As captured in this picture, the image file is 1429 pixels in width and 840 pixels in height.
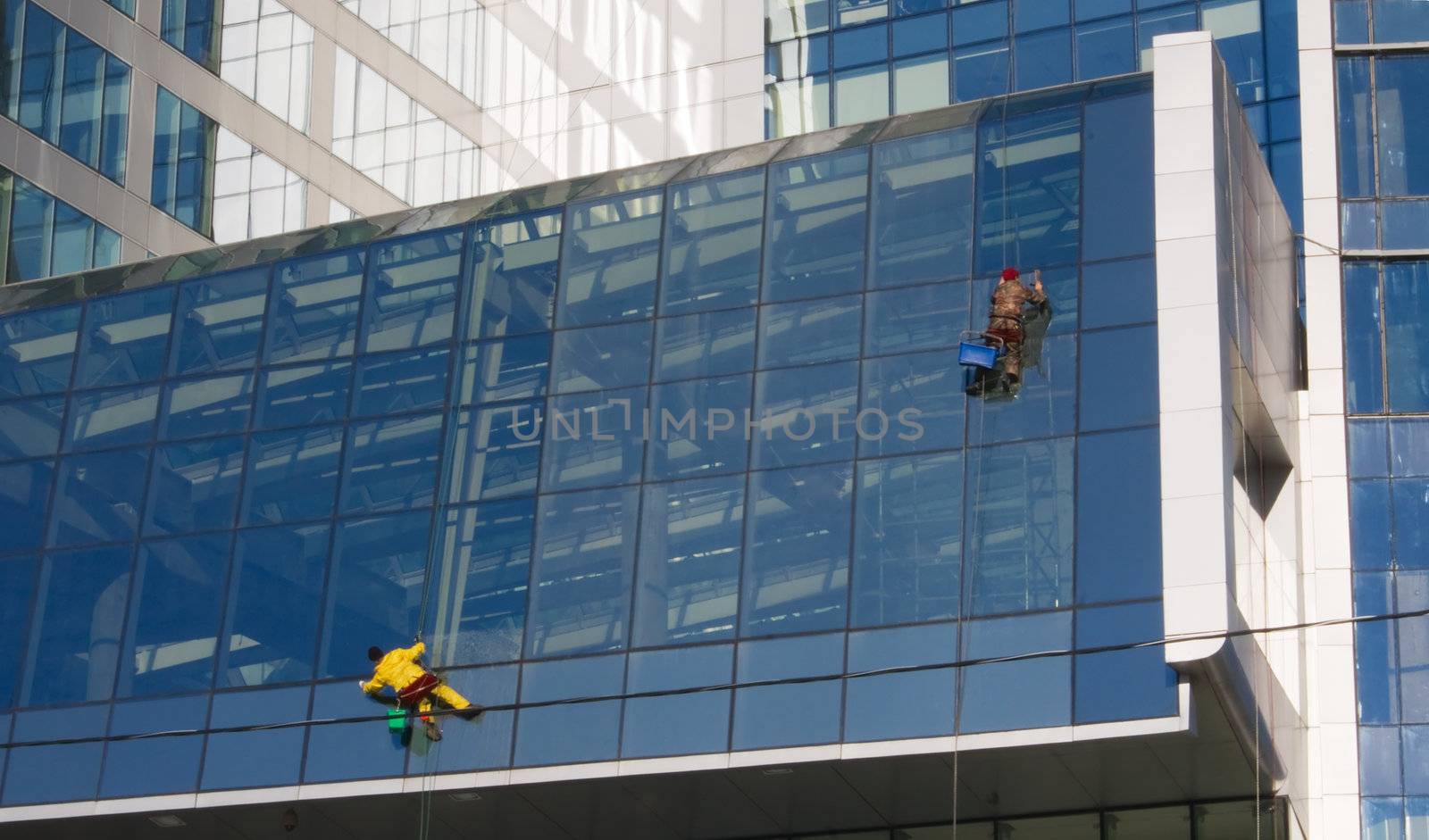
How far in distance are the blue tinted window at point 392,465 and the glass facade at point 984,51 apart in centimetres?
1994

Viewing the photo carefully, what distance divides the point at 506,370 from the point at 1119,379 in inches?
424

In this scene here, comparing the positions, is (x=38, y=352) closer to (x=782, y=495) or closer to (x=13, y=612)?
(x=13, y=612)

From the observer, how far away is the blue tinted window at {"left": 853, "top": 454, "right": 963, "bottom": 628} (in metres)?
35.8

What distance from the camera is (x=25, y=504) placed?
43.1 m

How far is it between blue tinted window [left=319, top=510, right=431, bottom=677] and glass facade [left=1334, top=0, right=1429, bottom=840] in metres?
15.9

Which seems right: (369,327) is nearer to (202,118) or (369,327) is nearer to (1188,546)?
(1188,546)

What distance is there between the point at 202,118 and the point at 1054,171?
1133 inches

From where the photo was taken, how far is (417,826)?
39219mm

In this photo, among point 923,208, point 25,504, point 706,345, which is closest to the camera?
point 923,208

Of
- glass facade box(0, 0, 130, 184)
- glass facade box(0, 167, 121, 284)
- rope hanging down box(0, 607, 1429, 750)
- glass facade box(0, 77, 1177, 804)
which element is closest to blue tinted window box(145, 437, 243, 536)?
glass facade box(0, 77, 1177, 804)

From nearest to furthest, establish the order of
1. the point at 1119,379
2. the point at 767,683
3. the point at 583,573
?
the point at 1119,379 < the point at 767,683 < the point at 583,573

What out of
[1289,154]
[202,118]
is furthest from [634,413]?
[202,118]

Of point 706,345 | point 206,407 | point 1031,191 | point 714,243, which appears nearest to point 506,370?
point 706,345

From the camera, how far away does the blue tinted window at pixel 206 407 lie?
42219mm
